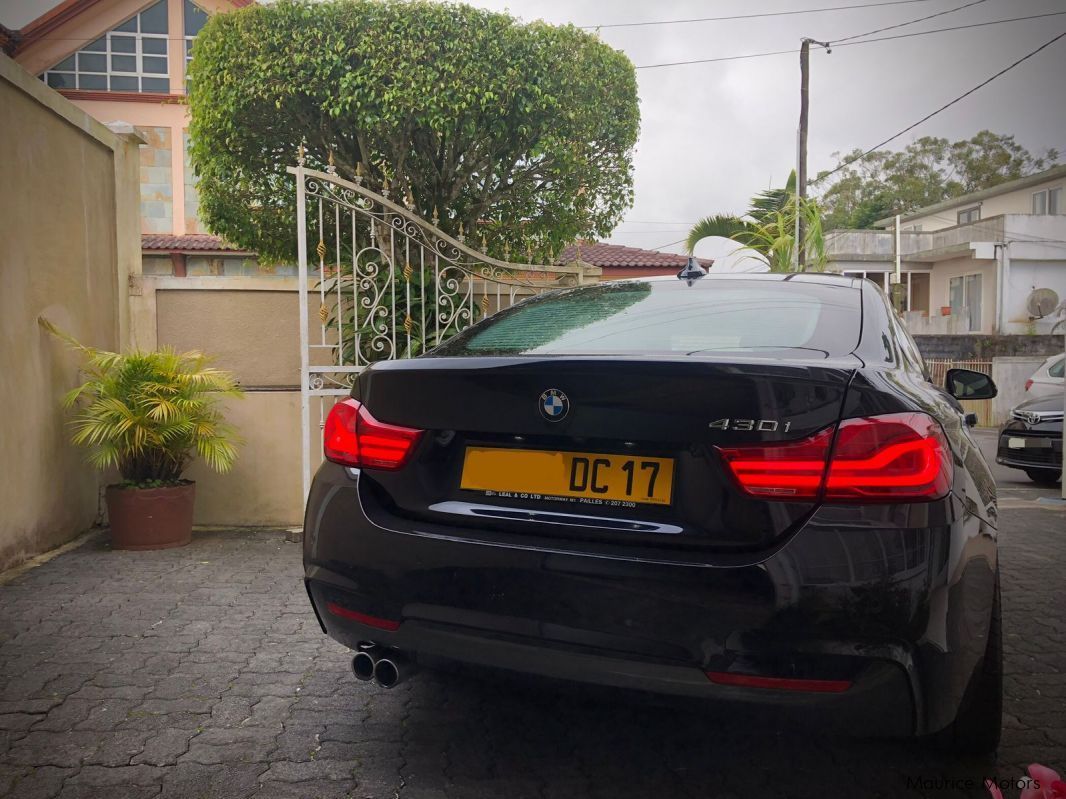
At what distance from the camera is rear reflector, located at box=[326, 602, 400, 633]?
2.26m

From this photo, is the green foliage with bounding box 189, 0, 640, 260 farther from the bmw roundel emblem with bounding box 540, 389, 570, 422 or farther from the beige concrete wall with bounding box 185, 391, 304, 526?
the bmw roundel emblem with bounding box 540, 389, 570, 422

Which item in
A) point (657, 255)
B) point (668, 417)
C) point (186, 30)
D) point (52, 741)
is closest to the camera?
point (668, 417)

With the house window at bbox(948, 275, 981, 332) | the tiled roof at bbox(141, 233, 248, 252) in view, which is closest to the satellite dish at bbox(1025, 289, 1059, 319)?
the house window at bbox(948, 275, 981, 332)

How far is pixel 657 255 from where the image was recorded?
24.2m

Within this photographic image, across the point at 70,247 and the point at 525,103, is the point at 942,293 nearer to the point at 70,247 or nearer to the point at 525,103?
the point at 525,103

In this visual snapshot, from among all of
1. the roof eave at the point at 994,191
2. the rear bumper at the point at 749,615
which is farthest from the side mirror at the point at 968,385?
the roof eave at the point at 994,191

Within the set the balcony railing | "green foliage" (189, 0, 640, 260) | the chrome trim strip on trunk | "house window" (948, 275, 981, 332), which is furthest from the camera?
the balcony railing

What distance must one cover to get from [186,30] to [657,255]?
13.0 m

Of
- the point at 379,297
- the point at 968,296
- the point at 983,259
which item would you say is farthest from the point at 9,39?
the point at 968,296

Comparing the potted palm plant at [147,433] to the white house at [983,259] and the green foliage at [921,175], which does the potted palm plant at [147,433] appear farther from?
the green foliage at [921,175]

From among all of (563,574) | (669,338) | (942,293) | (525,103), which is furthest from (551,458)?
(942,293)

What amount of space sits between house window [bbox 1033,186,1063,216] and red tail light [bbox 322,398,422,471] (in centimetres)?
3423

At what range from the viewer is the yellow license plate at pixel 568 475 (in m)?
2.04

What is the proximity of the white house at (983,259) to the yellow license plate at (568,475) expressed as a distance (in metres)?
29.1
